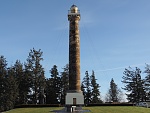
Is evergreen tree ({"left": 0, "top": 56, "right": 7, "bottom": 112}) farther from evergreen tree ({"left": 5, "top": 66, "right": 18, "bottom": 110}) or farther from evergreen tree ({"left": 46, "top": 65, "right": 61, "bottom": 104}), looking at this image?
evergreen tree ({"left": 46, "top": 65, "right": 61, "bottom": 104})

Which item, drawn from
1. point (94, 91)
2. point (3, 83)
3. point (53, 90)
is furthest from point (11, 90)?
point (94, 91)

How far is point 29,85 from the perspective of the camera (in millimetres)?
68688

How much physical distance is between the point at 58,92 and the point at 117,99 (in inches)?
1161

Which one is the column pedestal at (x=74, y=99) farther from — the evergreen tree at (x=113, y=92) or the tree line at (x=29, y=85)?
the evergreen tree at (x=113, y=92)

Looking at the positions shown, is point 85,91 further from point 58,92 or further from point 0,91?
point 0,91

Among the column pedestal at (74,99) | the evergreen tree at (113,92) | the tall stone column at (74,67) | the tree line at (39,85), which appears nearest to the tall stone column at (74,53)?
the tall stone column at (74,67)

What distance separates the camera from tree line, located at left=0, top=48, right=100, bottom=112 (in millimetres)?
64500

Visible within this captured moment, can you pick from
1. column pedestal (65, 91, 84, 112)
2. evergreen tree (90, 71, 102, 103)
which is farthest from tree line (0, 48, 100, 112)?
column pedestal (65, 91, 84, 112)

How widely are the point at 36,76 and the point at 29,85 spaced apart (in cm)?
339

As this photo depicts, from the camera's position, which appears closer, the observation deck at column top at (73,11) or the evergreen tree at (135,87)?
the observation deck at column top at (73,11)

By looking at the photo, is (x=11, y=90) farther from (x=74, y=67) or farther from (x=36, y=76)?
(x=74, y=67)

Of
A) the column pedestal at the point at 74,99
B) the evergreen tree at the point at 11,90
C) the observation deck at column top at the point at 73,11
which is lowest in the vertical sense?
the column pedestal at the point at 74,99

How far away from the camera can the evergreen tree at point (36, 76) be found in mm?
67625

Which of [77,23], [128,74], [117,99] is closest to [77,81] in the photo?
[77,23]
